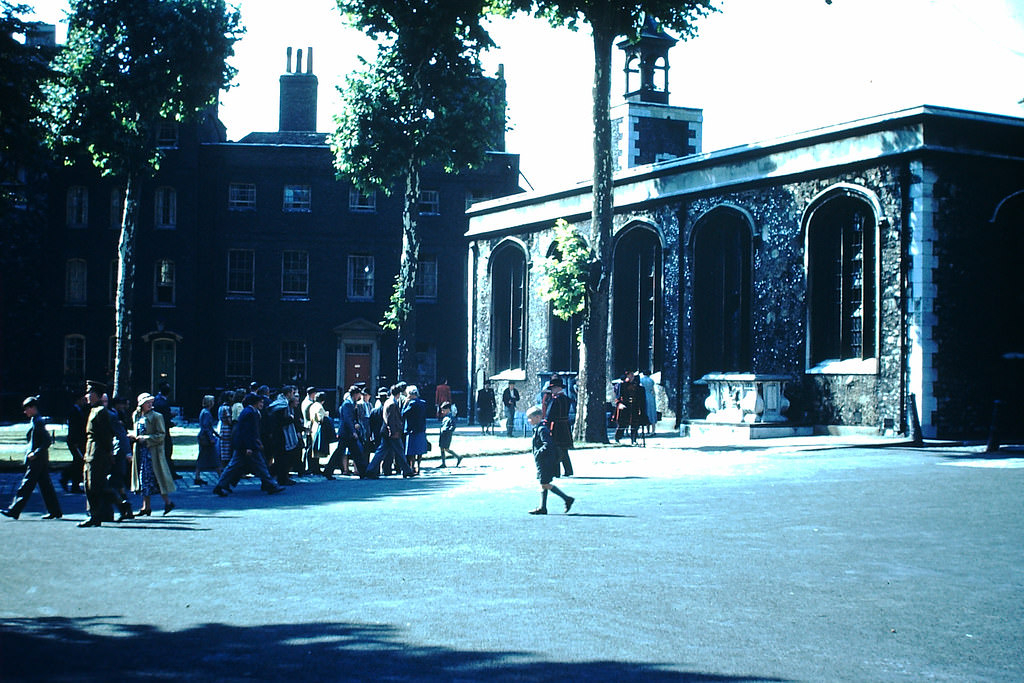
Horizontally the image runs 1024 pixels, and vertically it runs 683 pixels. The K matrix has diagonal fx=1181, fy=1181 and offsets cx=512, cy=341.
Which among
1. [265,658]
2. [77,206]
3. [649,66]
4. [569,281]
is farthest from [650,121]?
[265,658]

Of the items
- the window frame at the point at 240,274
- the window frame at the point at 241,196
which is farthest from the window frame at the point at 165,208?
the window frame at the point at 240,274

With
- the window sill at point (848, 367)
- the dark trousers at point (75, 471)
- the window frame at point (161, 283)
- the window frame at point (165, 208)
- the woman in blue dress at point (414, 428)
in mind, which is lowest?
the dark trousers at point (75, 471)

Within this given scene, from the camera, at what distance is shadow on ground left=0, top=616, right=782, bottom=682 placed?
6.59 meters

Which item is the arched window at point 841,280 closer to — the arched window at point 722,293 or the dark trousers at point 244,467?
the arched window at point 722,293

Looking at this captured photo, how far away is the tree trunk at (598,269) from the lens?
27.2 m

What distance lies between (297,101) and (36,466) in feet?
136

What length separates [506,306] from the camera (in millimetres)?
41969

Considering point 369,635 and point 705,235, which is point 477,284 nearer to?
point 705,235

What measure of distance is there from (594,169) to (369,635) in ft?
68.3

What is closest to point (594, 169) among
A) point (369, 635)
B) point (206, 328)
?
point (369, 635)

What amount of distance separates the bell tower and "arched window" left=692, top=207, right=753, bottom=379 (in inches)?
464

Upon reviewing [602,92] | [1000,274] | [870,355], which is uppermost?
[602,92]

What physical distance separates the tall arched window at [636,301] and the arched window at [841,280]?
611 centimetres

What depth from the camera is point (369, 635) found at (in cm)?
764
